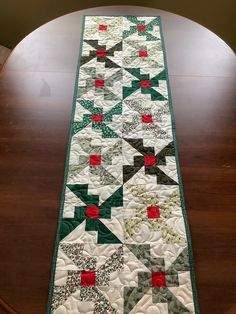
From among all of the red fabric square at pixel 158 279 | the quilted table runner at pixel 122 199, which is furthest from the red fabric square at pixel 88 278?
the red fabric square at pixel 158 279

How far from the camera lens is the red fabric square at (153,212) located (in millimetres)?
941

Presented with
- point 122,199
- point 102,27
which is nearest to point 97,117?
point 122,199

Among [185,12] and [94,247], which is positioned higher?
[185,12]

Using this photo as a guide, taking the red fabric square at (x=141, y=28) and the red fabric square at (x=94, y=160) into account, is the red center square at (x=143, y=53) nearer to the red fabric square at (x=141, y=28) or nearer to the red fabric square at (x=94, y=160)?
the red fabric square at (x=141, y=28)

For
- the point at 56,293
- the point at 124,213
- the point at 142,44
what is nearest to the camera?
the point at 56,293

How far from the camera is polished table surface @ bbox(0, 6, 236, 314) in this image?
2.74 ft

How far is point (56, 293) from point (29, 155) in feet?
1.51

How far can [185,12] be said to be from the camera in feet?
6.84

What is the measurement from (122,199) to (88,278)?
25 centimetres

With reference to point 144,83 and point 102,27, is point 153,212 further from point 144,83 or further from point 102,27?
point 102,27

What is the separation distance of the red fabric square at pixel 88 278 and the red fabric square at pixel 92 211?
0.54 feet

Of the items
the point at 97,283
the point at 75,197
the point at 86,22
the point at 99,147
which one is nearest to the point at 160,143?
the point at 99,147

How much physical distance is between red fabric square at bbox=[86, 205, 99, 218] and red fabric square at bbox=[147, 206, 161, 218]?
0.16 meters

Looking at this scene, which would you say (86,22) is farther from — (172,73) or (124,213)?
(124,213)
